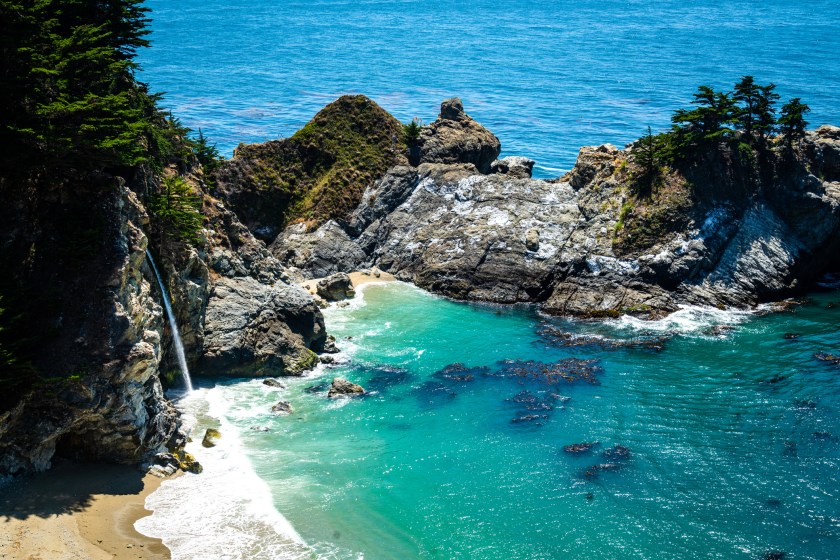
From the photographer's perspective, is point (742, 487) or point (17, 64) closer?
point (17, 64)

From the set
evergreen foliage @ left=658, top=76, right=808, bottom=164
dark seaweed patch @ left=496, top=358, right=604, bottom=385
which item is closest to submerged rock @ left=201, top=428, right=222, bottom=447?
dark seaweed patch @ left=496, top=358, right=604, bottom=385

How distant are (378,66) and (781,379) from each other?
401 feet

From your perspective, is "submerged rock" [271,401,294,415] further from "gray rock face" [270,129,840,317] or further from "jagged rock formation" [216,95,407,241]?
"jagged rock formation" [216,95,407,241]

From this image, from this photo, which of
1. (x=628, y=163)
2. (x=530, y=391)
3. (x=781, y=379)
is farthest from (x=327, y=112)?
(x=781, y=379)

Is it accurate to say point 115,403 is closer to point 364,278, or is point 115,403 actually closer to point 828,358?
point 364,278

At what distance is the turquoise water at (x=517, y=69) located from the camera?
11112 cm

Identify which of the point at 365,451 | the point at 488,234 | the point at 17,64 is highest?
the point at 17,64

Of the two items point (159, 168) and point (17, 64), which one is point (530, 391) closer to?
point (159, 168)

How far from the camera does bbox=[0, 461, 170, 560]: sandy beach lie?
27.6 m

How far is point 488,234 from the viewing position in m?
63.0

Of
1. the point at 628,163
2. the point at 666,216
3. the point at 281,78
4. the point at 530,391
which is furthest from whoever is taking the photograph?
the point at 281,78

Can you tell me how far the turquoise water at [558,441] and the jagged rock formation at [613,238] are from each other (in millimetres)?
3388

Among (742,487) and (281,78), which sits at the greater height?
(281,78)

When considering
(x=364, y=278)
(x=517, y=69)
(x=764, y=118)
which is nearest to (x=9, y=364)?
(x=364, y=278)
